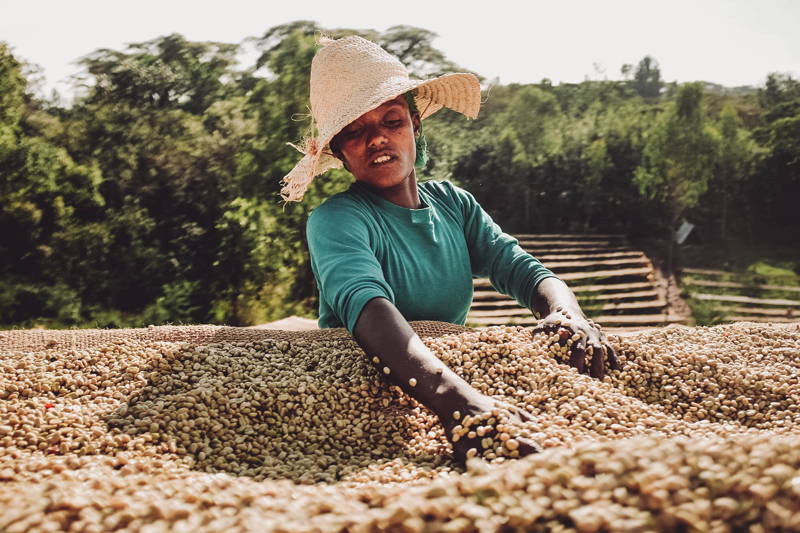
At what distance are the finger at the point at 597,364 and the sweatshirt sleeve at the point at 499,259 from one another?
0.49 metres

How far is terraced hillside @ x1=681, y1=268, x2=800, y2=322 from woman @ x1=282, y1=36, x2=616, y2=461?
20.8 feet

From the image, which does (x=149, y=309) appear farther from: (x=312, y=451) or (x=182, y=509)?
(x=182, y=509)

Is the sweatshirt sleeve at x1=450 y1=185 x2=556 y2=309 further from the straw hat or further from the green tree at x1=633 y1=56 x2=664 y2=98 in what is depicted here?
the green tree at x1=633 y1=56 x2=664 y2=98

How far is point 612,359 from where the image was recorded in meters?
2.33

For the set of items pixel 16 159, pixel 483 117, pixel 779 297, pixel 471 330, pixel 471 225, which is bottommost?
pixel 779 297

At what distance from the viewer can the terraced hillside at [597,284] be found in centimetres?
794

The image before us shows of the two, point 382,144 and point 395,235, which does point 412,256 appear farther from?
point 382,144

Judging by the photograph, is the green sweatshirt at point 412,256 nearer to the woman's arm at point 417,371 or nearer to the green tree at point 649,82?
the woman's arm at point 417,371

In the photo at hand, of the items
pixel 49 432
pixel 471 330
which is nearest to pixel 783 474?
pixel 471 330

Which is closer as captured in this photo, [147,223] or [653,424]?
[653,424]

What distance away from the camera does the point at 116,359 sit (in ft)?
7.95

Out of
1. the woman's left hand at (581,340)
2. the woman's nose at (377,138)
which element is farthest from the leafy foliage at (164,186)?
the woman's left hand at (581,340)

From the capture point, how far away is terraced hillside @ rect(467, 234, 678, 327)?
794cm

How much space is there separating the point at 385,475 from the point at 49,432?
98cm
